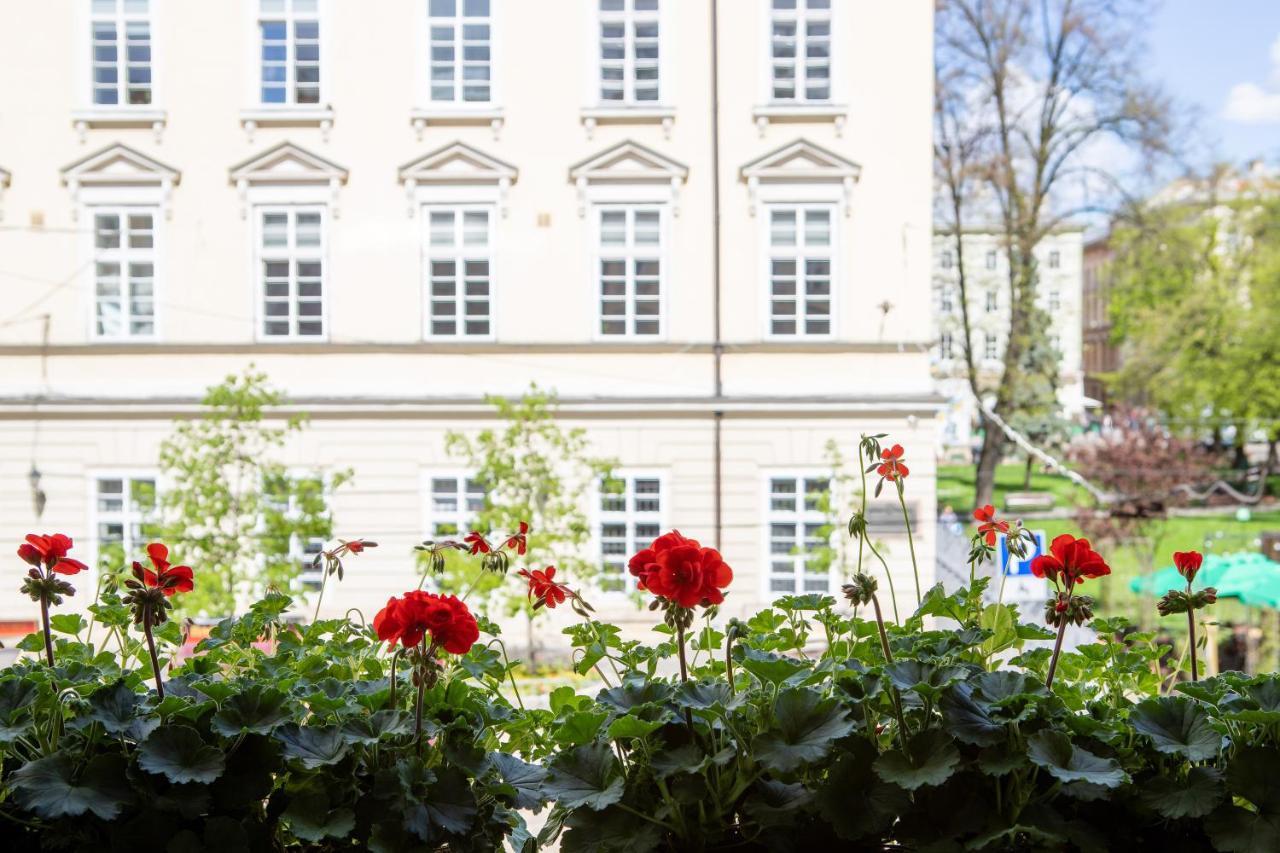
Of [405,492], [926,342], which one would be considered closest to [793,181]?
[926,342]

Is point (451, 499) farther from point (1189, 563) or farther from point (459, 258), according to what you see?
point (1189, 563)

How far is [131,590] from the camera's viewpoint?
0.71 m

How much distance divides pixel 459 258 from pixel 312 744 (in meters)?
6.19

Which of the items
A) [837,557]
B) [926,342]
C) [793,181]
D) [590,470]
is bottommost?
[837,557]

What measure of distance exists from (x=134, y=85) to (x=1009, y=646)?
23.2 ft

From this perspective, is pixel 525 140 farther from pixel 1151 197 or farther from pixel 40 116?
pixel 1151 197

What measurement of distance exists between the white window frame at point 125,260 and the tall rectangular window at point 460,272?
1.42 metres

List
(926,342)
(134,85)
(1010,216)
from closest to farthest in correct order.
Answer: (926,342) → (134,85) → (1010,216)

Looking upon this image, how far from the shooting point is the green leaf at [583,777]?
2.19 ft

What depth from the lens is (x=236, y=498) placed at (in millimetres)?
6535

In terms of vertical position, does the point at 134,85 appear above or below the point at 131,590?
above

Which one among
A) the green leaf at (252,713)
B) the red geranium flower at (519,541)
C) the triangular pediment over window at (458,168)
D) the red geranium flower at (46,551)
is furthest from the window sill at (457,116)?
the green leaf at (252,713)

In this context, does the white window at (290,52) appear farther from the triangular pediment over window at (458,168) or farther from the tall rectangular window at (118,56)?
the triangular pediment over window at (458,168)

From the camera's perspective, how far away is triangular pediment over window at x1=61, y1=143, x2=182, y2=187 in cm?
682
